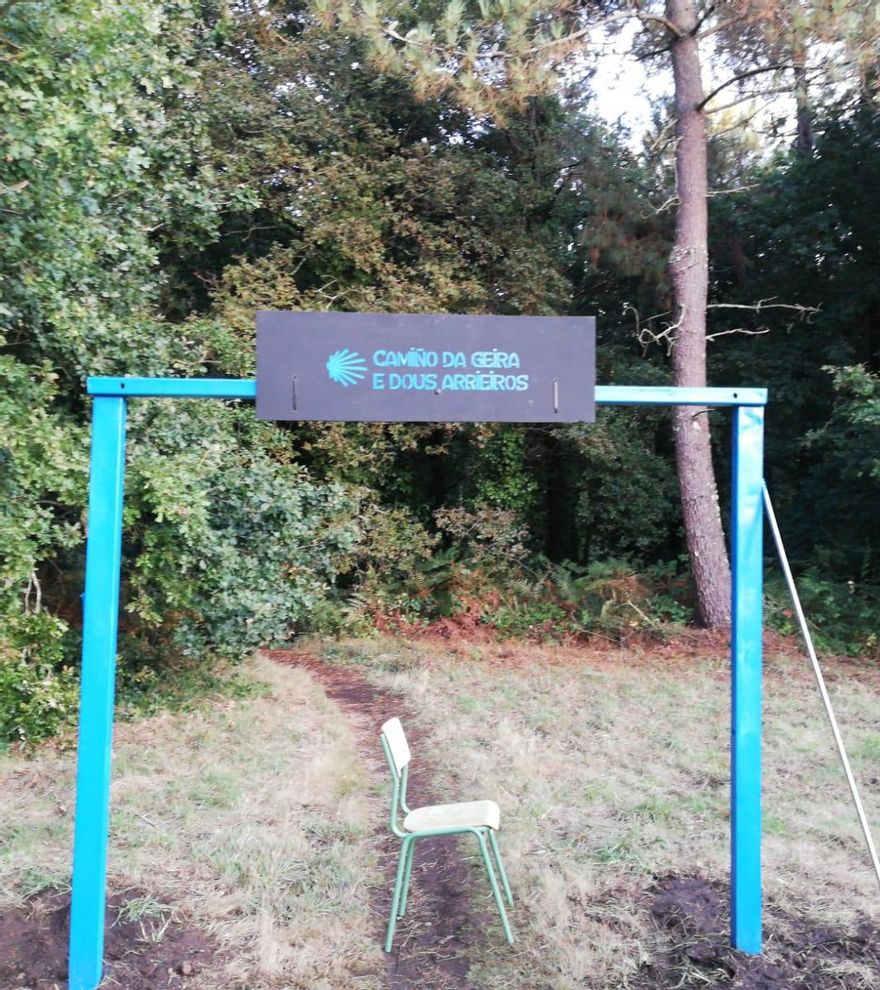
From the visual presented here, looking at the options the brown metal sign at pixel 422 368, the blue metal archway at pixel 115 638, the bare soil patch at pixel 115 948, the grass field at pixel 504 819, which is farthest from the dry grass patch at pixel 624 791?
the brown metal sign at pixel 422 368

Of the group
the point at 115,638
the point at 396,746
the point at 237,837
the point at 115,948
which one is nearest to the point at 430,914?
the point at 396,746

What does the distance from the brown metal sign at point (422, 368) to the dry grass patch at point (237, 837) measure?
2048 millimetres

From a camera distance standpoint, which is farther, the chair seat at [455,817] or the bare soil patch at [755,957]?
the chair seat at [455,817]

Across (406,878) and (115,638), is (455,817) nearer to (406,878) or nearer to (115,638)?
(406,878)

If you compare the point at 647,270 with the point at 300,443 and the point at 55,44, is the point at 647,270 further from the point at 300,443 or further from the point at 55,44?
the point at 55,44

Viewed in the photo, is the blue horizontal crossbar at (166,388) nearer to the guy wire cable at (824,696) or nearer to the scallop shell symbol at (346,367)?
the scallop shell symbol at (346,367)

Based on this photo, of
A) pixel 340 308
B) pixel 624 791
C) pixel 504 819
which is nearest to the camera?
pixel 504 819

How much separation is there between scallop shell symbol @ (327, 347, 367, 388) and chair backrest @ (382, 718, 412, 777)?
1.55 metres

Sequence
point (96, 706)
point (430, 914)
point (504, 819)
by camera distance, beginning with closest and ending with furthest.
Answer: point (96, 706), point (430, 914), point (504, 819)

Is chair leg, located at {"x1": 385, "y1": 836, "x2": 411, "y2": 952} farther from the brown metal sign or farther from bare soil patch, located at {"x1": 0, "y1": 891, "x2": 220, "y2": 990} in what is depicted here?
the brown metal sign

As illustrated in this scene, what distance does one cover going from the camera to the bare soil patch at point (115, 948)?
313 centimetres

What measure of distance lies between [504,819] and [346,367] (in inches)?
109

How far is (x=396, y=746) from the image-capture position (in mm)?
3814

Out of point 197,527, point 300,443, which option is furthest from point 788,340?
point 197,527
